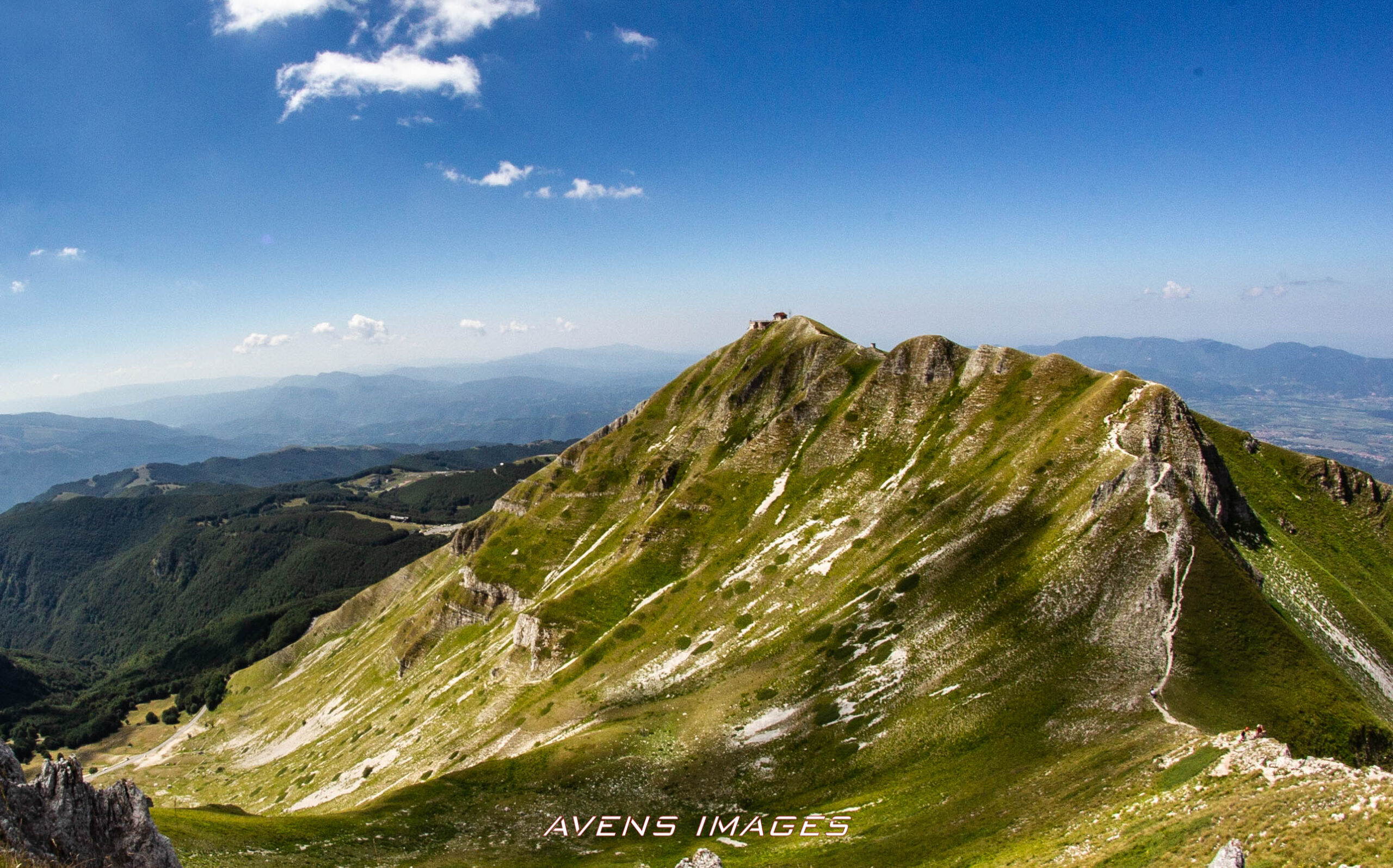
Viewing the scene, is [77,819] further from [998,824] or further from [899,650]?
[899,650]

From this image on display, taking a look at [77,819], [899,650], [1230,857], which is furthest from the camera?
[899,650]

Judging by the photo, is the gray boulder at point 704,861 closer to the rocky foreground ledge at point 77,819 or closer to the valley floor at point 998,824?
the valley floor at point 998,824

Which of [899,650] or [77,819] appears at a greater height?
[77,819]

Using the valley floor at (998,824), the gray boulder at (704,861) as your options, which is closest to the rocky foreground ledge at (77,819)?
the valley floor at (998,824)

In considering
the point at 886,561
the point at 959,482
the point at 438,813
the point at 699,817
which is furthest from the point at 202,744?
the point at 959,482

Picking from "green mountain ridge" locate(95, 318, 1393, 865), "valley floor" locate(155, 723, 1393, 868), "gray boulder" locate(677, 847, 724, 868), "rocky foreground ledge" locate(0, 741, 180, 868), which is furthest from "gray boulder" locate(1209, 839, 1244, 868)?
"rocky foreground ledge" locate(0, 741, 180, 868)

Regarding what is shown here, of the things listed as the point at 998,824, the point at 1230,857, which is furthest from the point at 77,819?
the point at 1230,857

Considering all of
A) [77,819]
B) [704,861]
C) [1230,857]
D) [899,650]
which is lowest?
[899,650]
